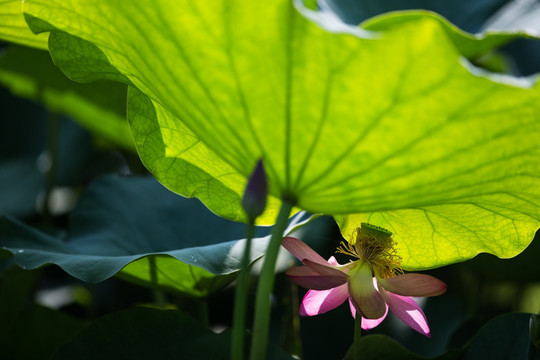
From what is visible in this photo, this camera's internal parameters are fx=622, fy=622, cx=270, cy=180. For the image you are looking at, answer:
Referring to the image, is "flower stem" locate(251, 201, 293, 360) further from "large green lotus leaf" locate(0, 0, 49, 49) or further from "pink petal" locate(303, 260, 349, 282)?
"large green lotus leaf" locate(0, 0, 49, 49)

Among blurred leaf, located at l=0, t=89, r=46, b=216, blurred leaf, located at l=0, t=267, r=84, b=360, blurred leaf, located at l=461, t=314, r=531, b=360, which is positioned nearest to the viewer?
blurred leaf, located at l=461, t=314, r=531, b=360

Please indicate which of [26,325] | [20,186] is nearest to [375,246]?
[26,325]

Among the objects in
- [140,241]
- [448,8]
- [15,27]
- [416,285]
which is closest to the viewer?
[416,285]

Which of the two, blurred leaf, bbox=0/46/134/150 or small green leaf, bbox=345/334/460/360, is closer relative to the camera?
small green leaf, bbox=345/334/460/360

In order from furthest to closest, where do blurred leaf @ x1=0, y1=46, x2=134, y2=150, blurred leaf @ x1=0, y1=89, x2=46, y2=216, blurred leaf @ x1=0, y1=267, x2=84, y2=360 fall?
blurred leaf @ x1=0, y1=89, x2=46, y2=216
blurred leaf @ x1=0, y1=46, x2=134, y2=150
blurred leaf @ x1=0, y1=267, x2=84, y2=360

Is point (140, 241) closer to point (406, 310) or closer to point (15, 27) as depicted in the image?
point (15, 27)

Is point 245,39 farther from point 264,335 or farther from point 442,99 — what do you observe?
point 264,335

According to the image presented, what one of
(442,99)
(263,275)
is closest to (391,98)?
(442,99)

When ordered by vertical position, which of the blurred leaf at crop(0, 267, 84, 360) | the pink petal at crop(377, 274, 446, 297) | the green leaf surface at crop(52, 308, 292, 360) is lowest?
the blurred leaf at crop(0, 267, 84, 360)

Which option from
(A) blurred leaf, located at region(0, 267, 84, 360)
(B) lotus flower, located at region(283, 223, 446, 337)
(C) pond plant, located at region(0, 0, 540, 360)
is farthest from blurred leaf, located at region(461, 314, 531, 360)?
(A) blurred leaf, located at region(0, 267, 84, 360)
